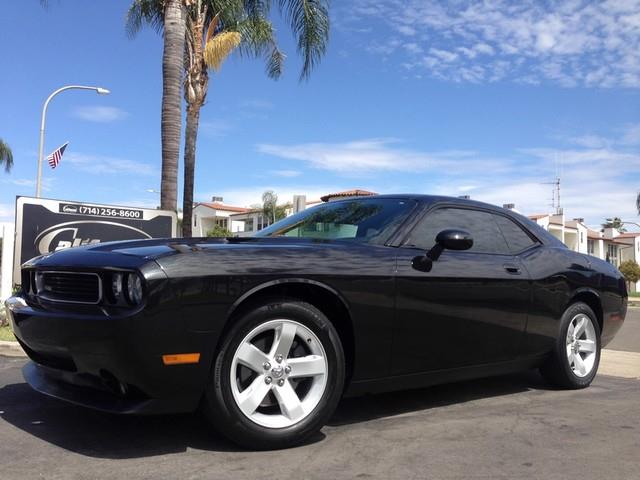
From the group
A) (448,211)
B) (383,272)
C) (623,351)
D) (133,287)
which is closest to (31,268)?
(133,287)

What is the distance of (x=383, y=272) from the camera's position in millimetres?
3703

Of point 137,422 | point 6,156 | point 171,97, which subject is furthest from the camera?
point 6,156

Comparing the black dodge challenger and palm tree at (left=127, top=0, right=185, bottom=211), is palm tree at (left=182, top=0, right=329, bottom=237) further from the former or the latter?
the black dodge challenger

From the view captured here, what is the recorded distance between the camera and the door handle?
4.55 meters

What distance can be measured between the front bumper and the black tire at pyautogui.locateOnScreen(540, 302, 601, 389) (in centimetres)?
315

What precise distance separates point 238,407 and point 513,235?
2.80 meters

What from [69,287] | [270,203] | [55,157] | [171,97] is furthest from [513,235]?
[270,203]

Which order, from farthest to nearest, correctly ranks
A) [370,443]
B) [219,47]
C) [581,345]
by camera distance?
1. [219,47]
2. [581,345]
3. [370,443]

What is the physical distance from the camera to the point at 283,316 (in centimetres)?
333

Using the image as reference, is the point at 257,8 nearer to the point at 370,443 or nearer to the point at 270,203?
the point at 370,443

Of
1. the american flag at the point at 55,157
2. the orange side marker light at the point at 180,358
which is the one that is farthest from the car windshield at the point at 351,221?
the american flag at the point at 55,157

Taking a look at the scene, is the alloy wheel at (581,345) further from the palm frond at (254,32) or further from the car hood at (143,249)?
the palm frond at (254,32)

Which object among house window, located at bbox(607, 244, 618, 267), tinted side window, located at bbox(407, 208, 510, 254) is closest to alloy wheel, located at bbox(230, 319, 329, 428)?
tinted side window, located at bbox(407, 208, 510, 254)

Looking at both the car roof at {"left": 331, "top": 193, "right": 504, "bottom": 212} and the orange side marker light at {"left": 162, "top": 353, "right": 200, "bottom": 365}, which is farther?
the car roof at {"left": 331, "top": 193, "right": 504, "bottom": 212}
